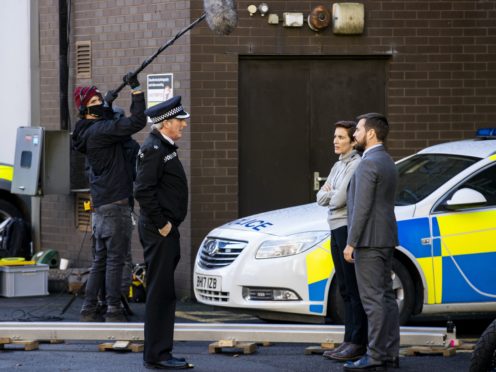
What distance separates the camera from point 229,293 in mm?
10805

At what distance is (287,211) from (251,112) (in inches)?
114

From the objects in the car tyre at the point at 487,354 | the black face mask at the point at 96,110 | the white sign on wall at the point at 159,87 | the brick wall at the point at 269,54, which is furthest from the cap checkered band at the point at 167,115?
the white sign on wall at the point at 159,87

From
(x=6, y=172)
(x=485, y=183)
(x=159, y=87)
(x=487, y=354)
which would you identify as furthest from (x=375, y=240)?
(x=6, y=172)

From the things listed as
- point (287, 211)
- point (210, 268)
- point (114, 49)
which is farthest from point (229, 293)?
point (114, 49)

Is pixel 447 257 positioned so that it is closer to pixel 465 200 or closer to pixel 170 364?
pixel 465 200

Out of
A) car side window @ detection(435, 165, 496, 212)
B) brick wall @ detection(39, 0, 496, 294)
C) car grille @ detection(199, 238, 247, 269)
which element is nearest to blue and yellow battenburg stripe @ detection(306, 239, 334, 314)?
car grille @ detection(199, 238, 247, 269)

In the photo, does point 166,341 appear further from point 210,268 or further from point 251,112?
point 251,112

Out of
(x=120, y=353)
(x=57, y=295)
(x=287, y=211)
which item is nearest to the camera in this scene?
(x=120, y=353)

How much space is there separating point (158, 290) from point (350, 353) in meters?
1.51

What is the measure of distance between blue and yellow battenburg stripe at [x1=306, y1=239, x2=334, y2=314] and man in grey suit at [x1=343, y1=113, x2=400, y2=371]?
169 cm

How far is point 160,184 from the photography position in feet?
28.9

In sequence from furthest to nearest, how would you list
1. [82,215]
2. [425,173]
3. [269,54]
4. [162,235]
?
1. [82,215]
2. [269,54]
3. [425,173]
4. [162,235]

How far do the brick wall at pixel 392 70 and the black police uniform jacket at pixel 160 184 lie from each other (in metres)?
5.04

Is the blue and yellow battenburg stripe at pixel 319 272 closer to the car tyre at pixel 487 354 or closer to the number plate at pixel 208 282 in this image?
the number plate at pixel 208 282
